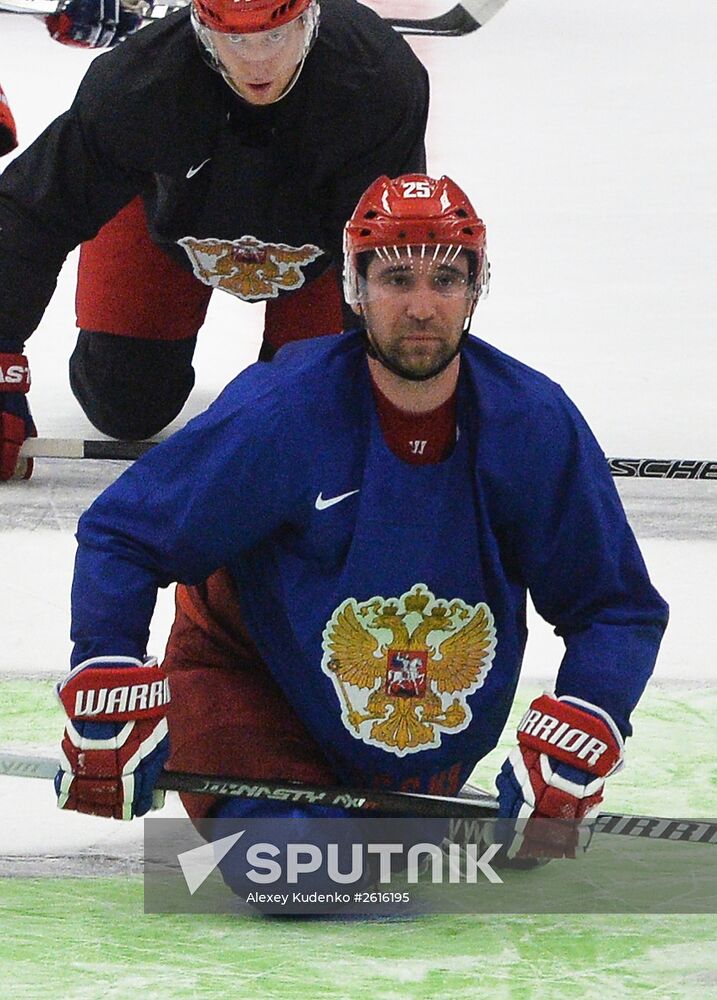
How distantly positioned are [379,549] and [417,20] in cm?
403

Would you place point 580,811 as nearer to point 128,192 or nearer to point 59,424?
point 128,192

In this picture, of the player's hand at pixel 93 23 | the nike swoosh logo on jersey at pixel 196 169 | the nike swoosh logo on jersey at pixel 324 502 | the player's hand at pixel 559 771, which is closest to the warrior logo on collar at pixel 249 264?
the nike swoosh logo on jersey at pixel 196 169

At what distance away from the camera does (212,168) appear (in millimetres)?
3209

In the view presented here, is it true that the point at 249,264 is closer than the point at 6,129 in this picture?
No

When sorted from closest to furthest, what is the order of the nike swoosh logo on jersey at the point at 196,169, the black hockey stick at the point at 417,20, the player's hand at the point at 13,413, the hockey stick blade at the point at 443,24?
the nike swoosh logo on jersey at the point at 196,169, the player's hand at the point at 13,413, the black hockey stick at the point at 417,20, the hockey stick blade at the point at 443,24

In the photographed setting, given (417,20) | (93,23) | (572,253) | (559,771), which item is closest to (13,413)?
(93,23)

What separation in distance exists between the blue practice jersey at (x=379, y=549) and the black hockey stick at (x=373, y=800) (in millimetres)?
71

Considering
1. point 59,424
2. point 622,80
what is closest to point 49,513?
point 59,424

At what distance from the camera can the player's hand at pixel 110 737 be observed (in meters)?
1.95

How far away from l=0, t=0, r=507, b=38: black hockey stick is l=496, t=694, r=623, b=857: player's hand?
1.99 m

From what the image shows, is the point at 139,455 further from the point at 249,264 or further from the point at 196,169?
the point at 196,169

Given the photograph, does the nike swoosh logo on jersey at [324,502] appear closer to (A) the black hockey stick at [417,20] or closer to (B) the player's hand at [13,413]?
(B) the player's hand at [13,413]

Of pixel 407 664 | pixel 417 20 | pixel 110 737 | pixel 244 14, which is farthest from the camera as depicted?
pixel 417 20

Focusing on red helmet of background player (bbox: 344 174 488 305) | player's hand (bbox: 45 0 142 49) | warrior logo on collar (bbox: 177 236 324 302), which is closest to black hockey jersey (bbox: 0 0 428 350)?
warrior logo on collar (bbox: 177 236 324 302)
